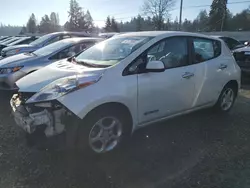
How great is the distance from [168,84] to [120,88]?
0.86 metres

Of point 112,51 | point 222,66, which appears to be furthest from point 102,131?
point 222,66

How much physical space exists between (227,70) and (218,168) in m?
2.24

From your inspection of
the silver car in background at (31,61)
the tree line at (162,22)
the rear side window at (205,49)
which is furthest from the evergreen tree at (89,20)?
the rear side window at (205,49)

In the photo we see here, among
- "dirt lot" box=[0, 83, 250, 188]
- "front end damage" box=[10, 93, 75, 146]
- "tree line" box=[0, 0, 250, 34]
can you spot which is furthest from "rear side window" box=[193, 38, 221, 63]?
"tree line" box=[0, 0, 250, 34]

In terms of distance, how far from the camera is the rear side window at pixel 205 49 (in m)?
4.36

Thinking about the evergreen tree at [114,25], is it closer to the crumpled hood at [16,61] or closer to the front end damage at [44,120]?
the crumpled hood at [16,61]

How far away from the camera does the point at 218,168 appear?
10.4 feet

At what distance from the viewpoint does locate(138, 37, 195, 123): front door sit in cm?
358

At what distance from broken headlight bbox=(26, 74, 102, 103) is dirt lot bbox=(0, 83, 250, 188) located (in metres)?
0.82

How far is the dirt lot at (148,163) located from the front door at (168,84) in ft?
1.45

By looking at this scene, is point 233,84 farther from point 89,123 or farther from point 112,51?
point 89,123

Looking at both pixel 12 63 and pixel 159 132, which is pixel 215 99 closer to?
pixel 159 132

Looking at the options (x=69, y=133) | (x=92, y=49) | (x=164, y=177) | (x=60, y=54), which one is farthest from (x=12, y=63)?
(x=164, y=177)

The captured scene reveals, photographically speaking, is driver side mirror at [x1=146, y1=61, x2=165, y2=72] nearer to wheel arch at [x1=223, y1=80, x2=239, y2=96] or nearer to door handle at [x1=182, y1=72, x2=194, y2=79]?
door handle at [x1=182, y1=72, x2=194, y2=79]
